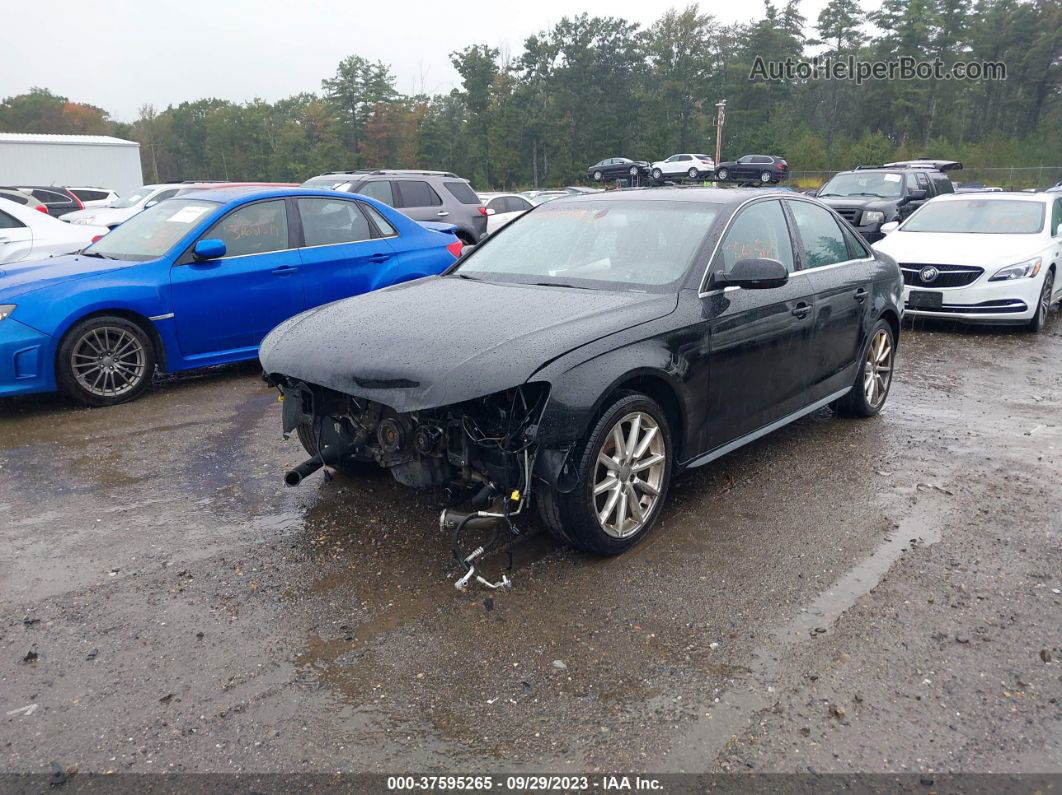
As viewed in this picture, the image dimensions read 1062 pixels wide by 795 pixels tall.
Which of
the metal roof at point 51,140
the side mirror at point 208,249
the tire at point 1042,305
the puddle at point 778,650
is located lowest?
the puddle at point 778,650

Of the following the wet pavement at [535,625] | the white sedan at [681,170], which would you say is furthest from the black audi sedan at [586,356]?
the white sedan at [681,170]

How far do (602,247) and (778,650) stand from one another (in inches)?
96.3

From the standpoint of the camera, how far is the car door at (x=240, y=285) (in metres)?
6.98

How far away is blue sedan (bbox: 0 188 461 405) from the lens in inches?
249

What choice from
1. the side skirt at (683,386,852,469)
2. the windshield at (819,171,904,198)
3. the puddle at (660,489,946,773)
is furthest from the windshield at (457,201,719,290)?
the windshield at (819,171,904,198)

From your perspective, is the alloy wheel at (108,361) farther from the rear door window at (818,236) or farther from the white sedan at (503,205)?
the white sedan at (503,205)

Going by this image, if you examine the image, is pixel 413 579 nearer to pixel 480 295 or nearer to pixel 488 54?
pixel 480 295

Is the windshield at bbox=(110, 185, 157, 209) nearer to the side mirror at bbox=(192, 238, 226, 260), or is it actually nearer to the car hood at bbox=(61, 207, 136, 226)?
the car hood at bbox=(61, 207, 136, 226)

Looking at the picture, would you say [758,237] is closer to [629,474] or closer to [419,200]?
[629,474]

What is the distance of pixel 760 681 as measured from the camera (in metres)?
3.05

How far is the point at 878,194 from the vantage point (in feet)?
54.2

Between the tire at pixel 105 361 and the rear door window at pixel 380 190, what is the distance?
273 inches

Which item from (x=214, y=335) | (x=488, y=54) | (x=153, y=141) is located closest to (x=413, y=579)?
(x=214, y=335)

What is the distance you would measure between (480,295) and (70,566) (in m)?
2.37
